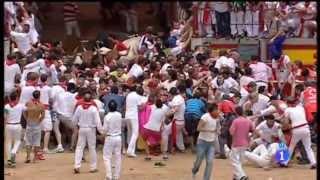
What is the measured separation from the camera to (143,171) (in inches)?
722

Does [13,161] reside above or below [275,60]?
below

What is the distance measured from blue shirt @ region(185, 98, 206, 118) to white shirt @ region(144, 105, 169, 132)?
546 millimetres

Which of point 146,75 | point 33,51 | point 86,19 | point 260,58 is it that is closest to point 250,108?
point 146,75

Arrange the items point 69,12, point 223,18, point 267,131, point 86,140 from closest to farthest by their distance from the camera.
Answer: point 86,140 < point 267,131 < point 223,18 < point 69,12

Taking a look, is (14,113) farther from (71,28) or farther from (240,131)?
(71,28)

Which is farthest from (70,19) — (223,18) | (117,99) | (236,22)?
(117,99)

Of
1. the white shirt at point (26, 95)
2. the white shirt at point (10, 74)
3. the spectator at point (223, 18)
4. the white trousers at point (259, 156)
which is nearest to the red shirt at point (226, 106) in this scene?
the white trousers at point (259, 156)

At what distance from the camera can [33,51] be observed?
23.2m

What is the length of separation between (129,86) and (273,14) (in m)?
6.90

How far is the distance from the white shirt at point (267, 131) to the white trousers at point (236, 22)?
6.54 meters

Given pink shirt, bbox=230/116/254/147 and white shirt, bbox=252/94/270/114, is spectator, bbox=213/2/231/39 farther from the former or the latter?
pink shirt, bbox=230/116/254/147

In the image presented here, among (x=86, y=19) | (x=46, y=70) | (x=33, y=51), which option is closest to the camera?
(x=46, y=70)

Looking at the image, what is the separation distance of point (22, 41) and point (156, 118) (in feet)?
21.8

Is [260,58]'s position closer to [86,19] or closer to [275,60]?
[275,60]
